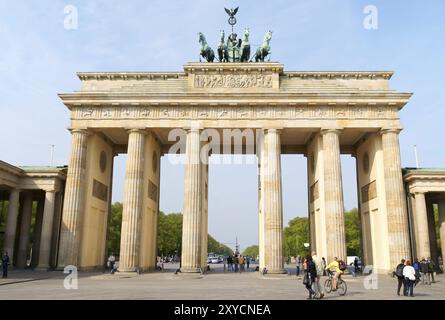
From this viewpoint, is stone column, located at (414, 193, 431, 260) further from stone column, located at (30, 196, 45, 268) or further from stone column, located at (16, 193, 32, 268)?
stone column, located at (16, 193, 32, 268)

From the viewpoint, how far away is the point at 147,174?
125ft

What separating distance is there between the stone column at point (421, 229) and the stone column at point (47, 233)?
106ft

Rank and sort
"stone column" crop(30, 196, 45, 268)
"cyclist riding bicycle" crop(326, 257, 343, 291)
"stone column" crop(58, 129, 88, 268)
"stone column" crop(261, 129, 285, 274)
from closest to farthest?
"cyclist riding bicycle" crop(326, 257, 343, 291) → "stone column" crop(261, 129, 285, 274) → "stone column" crop(58, 129, 88, 268) → "stone column" crop(30, 196, 45, 268)

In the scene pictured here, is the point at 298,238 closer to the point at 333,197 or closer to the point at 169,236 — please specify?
the point at 169,236

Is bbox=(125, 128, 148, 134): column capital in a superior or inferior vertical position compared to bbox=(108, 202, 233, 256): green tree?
superior

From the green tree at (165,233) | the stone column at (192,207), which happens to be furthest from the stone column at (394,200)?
the green tree at (165,233)

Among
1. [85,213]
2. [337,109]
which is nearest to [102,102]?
[85,213]

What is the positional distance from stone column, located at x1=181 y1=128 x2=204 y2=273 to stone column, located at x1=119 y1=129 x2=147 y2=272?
3.94 metres

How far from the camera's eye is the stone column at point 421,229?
3478 centimetres

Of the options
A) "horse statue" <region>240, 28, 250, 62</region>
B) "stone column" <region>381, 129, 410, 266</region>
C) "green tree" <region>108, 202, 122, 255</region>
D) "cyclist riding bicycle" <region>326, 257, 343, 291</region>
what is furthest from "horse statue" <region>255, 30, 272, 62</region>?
"green tree" <region>108, 202, 122, 255</region>

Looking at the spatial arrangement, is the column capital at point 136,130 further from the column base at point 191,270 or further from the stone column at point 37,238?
the stone column at point 37,238

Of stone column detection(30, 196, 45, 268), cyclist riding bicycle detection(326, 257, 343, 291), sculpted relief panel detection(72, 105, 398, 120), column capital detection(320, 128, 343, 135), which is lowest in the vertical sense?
cyclist riding bicycle detection(326, 257, 343, 291)

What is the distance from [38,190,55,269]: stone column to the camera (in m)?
35.9

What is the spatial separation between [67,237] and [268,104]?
20.5m
